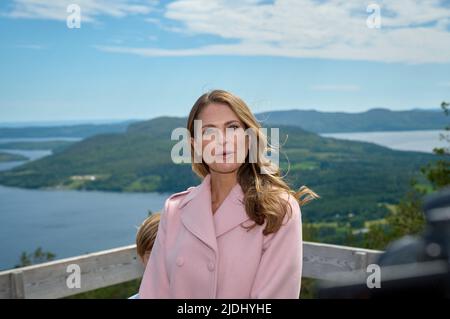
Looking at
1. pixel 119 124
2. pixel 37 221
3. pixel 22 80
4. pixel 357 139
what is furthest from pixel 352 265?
pixel 22 80

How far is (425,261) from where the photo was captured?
1.39 feet

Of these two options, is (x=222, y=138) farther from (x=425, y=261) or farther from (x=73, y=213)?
(x=73, y=213)

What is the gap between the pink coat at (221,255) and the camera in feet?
4.48

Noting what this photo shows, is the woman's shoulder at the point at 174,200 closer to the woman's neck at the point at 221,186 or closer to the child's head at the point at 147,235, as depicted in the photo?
the woman's neck at the point at 221,186

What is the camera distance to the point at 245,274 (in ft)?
4.56

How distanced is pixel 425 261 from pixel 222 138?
3.57 feet

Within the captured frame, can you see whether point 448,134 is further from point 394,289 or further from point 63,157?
point 63,157

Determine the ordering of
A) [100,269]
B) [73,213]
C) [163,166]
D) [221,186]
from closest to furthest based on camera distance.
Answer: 1. [221,186]
2. [100,269]
3. [73,213]
4. [163,166]

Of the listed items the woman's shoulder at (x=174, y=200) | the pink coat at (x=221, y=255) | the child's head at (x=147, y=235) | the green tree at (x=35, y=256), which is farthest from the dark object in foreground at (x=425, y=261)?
the green tree at (x=35, y=256)

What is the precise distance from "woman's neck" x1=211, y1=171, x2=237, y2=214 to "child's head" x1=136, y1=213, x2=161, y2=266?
590 mm

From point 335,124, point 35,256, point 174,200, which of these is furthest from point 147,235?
point 335,124

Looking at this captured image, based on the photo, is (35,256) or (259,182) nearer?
(259,182)

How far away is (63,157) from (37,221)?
16971 millimetres

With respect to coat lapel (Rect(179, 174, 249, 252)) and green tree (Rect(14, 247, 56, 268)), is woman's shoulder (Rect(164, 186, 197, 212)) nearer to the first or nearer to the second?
coat lapel (Rect(179, 174, 249, 252))
